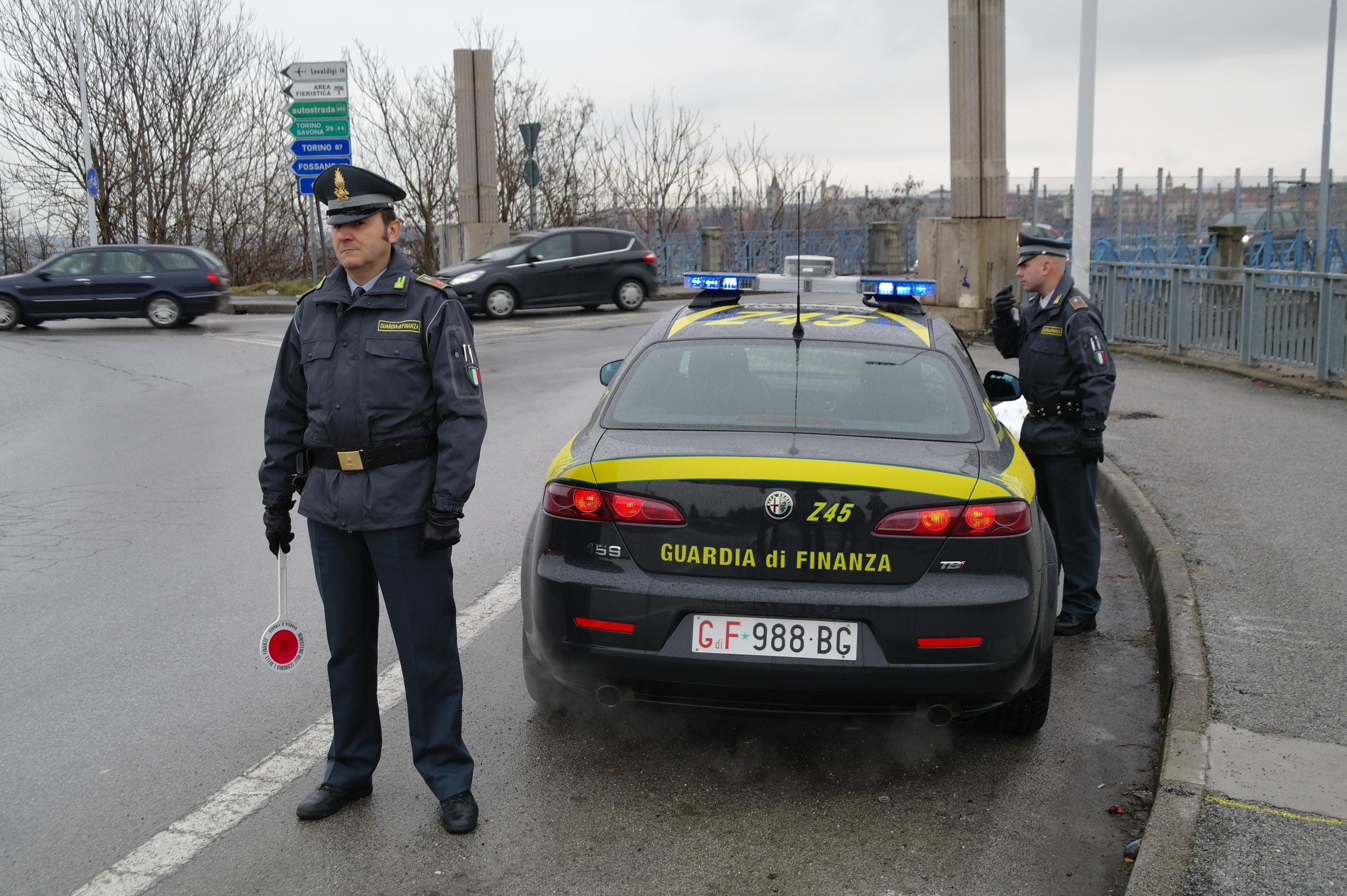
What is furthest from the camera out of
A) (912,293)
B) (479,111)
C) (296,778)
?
(479,111)

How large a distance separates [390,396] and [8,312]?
20.0 metres

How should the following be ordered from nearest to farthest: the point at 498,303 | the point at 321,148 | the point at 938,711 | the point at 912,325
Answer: the point at 938,711, the point at 912,325, the point at 321,148, the point at 498,303

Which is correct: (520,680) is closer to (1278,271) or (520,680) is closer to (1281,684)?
(1281,684)

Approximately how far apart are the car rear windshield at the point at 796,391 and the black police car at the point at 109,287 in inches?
710

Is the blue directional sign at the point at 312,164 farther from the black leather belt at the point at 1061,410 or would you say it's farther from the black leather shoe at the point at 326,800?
the black leather shoe at the point at 326,800

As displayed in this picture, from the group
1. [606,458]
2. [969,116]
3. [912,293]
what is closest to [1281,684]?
[912,293]

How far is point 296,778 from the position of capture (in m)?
4.11

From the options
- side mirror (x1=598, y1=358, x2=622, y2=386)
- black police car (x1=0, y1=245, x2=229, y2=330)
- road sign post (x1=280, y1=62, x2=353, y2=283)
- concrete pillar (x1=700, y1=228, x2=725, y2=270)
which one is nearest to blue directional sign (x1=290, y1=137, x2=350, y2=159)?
road sign post (x1=280, y1=62, x2=353, y2=283)

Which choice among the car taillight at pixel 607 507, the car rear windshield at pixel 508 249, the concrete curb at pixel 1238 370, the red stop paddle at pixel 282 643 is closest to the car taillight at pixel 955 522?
the car taillight at pixel 607 507

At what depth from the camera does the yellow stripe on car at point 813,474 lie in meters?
3.82

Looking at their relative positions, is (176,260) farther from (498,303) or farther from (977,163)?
(977,163)

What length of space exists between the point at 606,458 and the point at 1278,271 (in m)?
11.2

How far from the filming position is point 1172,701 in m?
4.52

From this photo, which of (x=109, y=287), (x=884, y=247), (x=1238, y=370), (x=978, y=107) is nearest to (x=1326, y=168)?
(x=884, y=247)
